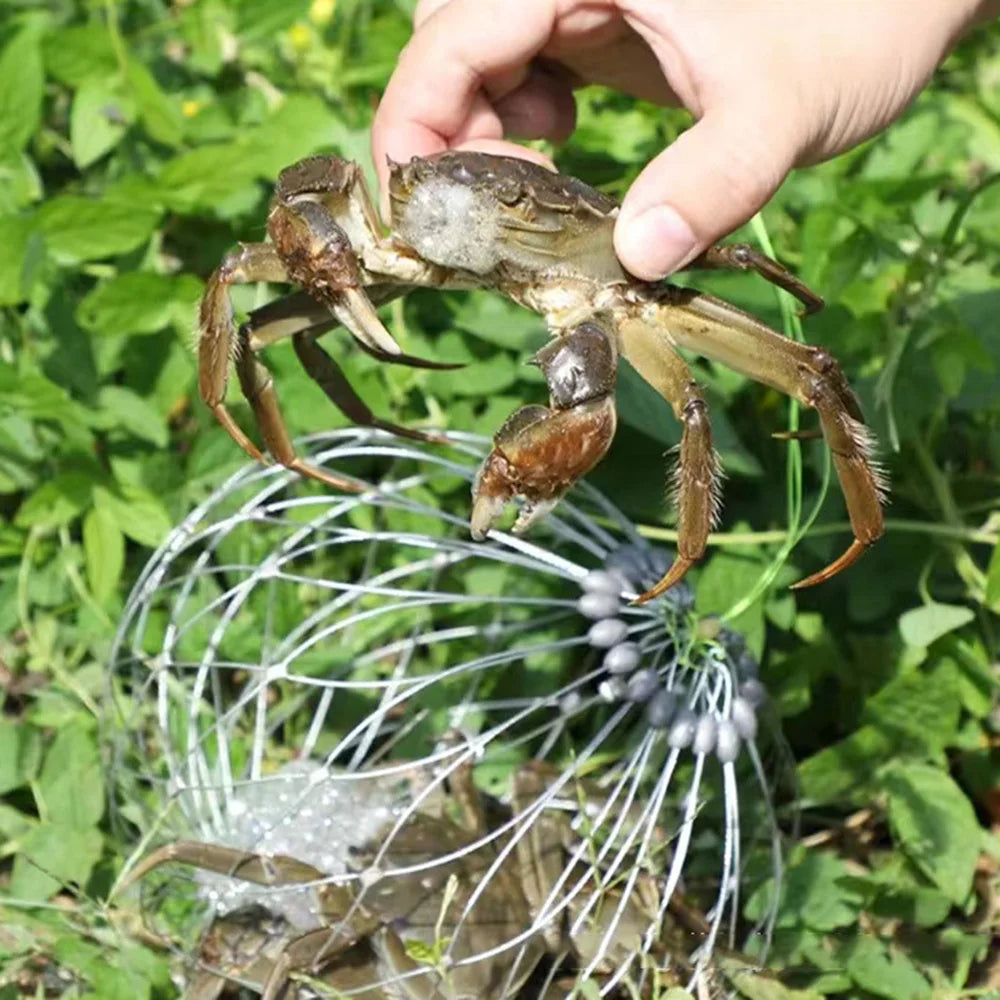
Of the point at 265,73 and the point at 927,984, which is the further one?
the point at 265,73

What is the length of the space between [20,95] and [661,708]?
1497mm

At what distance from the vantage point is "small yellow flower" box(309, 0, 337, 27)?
3.13m

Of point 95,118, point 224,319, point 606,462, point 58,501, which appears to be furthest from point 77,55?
point 224,319

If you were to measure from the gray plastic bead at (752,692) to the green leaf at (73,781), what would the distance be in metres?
0.89

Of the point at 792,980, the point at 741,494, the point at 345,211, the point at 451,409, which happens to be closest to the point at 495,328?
the point at 451,409

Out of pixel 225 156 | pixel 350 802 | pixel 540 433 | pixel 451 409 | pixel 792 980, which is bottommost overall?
pixel 792 980

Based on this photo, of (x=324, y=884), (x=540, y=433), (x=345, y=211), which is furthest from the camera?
(x=324, y=884)

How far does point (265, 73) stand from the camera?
319 cm

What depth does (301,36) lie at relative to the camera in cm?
312

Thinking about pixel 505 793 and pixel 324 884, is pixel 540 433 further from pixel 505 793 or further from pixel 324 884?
pixel 505 793

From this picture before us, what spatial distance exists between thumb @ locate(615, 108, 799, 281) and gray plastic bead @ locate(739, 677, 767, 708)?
19.7 inches

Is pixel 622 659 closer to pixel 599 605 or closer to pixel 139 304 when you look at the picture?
pixel 599 605

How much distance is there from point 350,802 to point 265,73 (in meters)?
1.59

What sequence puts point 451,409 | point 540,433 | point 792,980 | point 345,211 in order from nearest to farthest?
point 540,433
point 345,211
point 792,980
point 451,409
